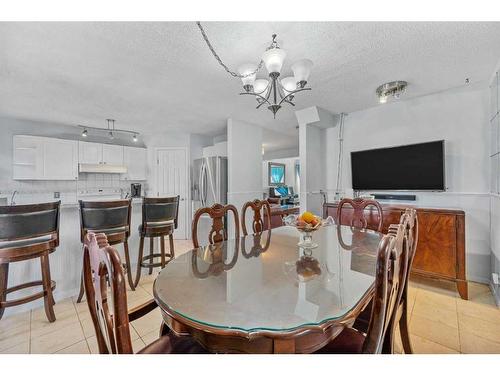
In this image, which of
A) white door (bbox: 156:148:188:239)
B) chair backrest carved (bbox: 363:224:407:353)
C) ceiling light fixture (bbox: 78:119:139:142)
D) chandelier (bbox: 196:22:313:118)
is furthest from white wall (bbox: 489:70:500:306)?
ceiling light fixture (bbox: 78:119:139:142)

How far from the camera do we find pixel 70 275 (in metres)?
2.44

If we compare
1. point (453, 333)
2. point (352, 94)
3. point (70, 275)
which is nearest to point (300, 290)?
point (453, 333)

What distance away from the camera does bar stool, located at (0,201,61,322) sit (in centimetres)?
171

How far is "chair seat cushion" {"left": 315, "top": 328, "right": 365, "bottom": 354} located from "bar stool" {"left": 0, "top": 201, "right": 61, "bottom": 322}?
214 centimetres

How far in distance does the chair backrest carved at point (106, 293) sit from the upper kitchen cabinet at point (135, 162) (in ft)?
16.2

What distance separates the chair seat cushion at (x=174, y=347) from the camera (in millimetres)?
968

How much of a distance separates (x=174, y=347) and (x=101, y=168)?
15.6 feet

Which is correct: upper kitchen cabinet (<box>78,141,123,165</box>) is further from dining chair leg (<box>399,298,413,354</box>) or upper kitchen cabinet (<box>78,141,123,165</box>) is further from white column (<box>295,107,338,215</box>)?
dining chair leg (<box>399,298,413,354</box>)

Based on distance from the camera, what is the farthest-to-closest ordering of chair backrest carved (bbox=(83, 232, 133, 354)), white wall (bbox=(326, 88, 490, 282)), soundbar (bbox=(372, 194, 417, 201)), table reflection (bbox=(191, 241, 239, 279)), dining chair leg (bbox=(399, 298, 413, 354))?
1. soundbar (bbox=(372, 194, 417, 201))
2. white wall (bbox=(326, 88, 490, 282))
3. dining chair leg (bbox=(399, 298, 413, 354))
4. table reflection (bbox=(191, 241, 239, 279))
5. chair backrest carved (bbox=(83, 232, 133, 354))

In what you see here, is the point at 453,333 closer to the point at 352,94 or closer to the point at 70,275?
the point at 352,94

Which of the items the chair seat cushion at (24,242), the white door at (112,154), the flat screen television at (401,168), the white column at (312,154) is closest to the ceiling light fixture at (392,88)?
the flat screen television at (401,168)

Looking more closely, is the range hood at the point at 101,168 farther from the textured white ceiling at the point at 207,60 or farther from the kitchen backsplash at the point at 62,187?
the textured white ceiling at the point at 207,60
